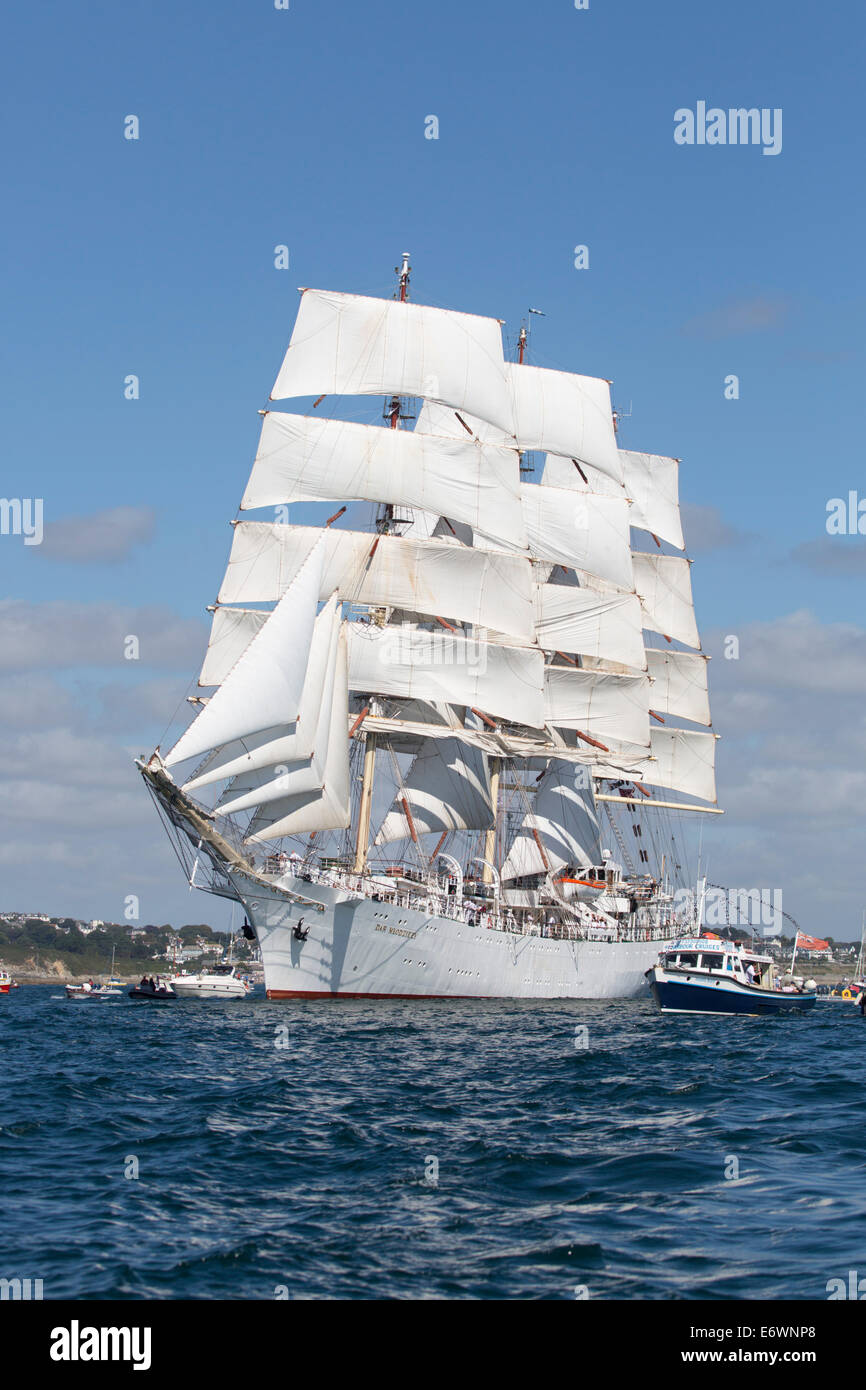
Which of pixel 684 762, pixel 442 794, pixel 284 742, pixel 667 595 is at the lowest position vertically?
pixel 442 794

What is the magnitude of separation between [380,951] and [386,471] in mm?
27244

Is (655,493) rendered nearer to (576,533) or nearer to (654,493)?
(654,493)

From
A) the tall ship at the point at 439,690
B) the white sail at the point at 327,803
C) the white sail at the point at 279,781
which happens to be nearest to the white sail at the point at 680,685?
the tall ship at the point at 439,690

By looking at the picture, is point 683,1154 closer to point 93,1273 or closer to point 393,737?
point 93,1273

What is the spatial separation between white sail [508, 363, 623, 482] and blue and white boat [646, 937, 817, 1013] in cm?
3811

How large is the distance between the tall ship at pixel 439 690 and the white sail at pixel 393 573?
0.41ft

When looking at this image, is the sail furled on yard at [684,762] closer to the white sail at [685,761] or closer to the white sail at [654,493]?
the white sail at [685,761]

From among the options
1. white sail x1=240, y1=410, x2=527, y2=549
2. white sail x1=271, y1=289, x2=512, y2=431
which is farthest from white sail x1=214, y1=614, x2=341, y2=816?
white sail x1=271, y1=289, x2=512, y2=431

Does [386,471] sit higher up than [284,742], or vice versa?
[386,471]

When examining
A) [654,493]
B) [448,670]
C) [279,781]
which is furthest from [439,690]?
[654,493]

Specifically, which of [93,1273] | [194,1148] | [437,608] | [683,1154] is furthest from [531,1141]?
[437,608]

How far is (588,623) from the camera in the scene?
92.7 metres

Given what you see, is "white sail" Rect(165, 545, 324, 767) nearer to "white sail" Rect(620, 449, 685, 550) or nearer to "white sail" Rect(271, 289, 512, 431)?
"white sail" Rect(271, 289, 512, 431)

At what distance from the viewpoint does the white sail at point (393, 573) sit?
240 feet
